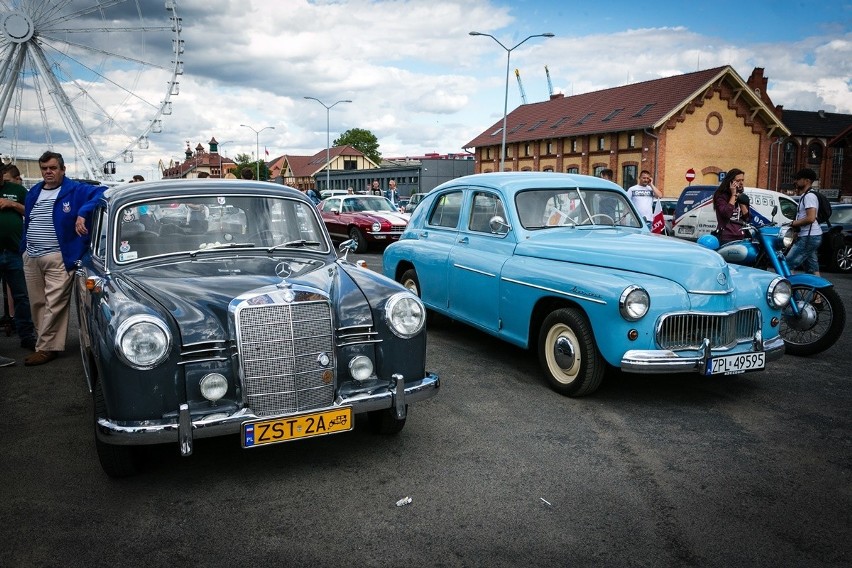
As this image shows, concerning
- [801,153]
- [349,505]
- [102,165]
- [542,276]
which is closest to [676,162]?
[801,153]

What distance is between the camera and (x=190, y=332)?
3.56 metres

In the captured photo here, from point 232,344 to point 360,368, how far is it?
29.6 inches

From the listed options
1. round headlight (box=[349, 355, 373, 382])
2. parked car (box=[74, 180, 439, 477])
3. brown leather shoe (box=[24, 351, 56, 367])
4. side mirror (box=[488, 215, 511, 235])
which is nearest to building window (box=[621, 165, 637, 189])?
side mirror (box=[488, 215, 511, 235])

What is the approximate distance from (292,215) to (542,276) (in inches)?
80.5

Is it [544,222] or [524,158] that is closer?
[544,222]

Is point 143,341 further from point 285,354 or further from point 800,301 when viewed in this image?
point 800,301

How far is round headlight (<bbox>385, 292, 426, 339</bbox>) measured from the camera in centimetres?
404

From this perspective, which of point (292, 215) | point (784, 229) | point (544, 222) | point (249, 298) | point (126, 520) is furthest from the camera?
point (784, 229)

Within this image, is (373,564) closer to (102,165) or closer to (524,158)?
(102,165)

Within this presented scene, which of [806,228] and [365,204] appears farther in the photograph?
[365,204]

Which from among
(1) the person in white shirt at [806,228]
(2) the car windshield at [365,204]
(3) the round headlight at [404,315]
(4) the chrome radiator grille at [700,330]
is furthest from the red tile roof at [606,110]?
(3) the round headlight at [404,315]

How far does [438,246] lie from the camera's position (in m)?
7.09

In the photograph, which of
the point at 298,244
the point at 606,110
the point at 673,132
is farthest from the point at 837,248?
the point at 606,110

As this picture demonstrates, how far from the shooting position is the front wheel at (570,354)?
505 centimetres
